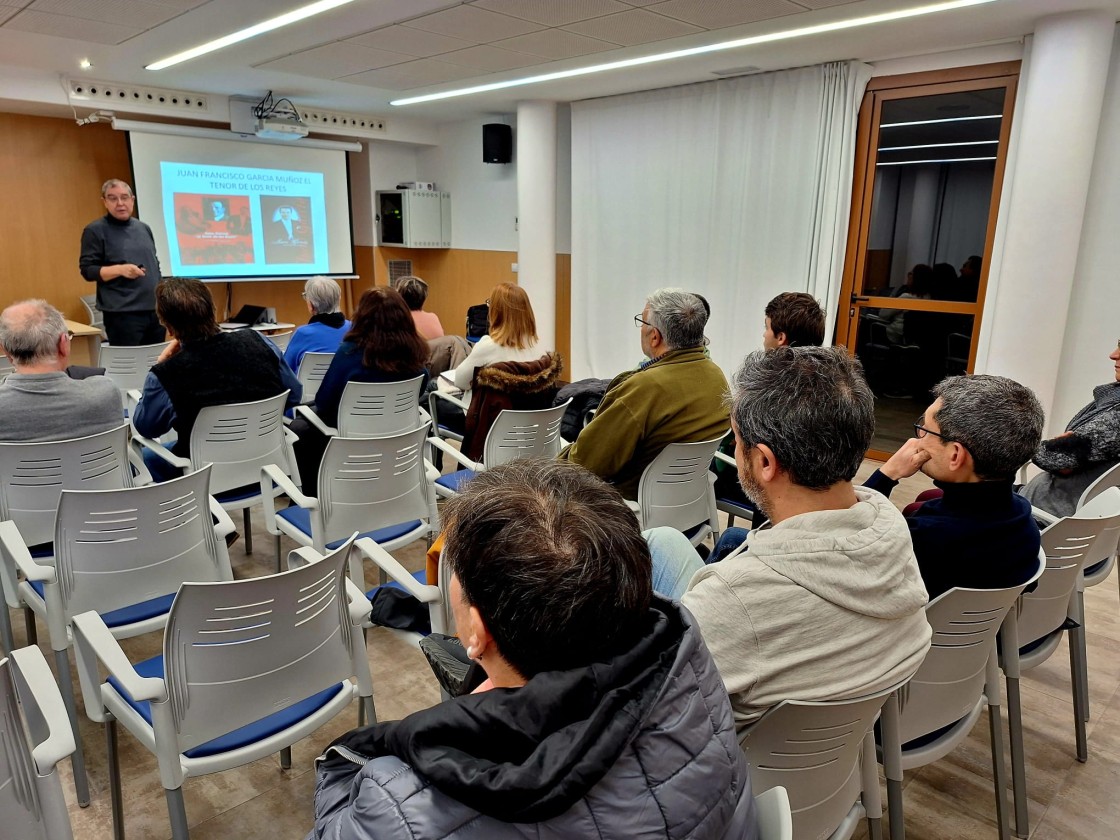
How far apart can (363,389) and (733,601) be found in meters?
2.64

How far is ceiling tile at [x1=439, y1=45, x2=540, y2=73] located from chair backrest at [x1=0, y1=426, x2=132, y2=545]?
3.77m

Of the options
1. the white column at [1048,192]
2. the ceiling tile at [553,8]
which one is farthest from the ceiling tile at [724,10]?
the white column at [1048,192]

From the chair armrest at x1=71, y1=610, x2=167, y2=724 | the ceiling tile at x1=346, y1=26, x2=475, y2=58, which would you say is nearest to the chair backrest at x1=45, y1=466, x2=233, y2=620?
the chair armrest at x1=71, y1=610, x2=167, y2=724

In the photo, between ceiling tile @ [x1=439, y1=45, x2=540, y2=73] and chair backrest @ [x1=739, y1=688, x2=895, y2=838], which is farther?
ceiling tile @ [x1=439, y1=45, x2=540, y2=73]

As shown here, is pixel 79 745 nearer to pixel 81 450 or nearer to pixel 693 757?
pixel 81 450

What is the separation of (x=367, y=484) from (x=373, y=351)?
107cm

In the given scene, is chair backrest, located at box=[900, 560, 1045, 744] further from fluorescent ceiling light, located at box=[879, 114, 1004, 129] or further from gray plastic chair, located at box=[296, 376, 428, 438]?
fluorescent ceiling light, located at box=[879, 114, 1004, 129]

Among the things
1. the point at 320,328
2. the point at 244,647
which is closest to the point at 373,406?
the point at 320,328

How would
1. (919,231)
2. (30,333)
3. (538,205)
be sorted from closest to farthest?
(30,333)
(919,231)
(538,205)

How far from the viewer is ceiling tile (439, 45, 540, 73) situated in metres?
5.15

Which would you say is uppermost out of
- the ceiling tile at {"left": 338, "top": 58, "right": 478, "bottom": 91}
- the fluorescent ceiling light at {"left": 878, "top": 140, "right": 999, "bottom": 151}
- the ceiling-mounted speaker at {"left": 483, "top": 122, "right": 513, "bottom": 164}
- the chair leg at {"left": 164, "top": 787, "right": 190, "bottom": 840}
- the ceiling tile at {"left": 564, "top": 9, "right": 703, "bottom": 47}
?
the ceiling tile at {"left": 338, "top": 58, "right": 478, "bottom": 91}

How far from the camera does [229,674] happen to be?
62.5 inches

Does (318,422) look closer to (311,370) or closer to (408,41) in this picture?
(311,370)

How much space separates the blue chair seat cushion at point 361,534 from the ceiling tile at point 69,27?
3.70m
